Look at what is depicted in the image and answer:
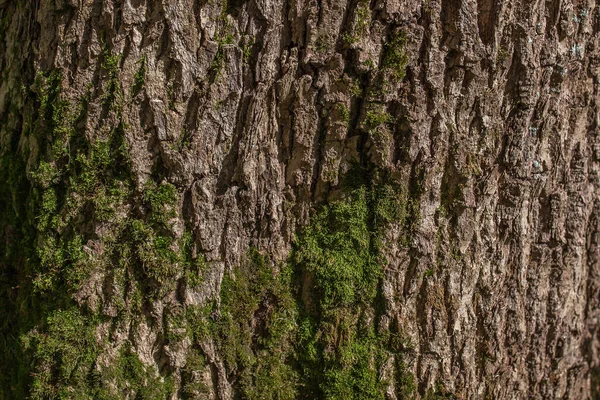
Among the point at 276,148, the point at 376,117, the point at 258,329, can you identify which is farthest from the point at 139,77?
the point at 258,329

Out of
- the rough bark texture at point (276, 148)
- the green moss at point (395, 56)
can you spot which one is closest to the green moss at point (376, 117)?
the rough bark texture at point (276, 148)

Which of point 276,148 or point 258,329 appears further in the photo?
point 258,329

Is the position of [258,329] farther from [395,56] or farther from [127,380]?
[395,56]

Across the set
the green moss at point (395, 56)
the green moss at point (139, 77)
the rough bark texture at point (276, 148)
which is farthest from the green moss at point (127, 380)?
the green moss at point (395, 56)

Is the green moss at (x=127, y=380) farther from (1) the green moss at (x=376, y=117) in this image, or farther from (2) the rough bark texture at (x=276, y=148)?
(1) the green moss at (x=376, y=117)

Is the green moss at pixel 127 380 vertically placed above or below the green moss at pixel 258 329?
below

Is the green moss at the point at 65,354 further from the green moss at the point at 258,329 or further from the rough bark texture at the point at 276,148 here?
the green moss at the point at 258,329

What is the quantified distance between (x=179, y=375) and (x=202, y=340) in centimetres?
18

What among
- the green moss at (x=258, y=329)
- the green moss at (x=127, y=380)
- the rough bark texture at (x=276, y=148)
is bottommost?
the green moss at (x=127, y=380)

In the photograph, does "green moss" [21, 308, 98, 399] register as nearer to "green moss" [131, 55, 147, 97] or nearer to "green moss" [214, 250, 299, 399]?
"green moss" [214, 250, 299, 399]

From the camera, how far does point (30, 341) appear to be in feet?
7.16

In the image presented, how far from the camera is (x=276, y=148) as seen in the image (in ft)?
6.84

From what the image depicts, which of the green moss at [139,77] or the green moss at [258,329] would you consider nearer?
the green moss at [139,77]

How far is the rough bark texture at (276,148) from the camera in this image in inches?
77.6
